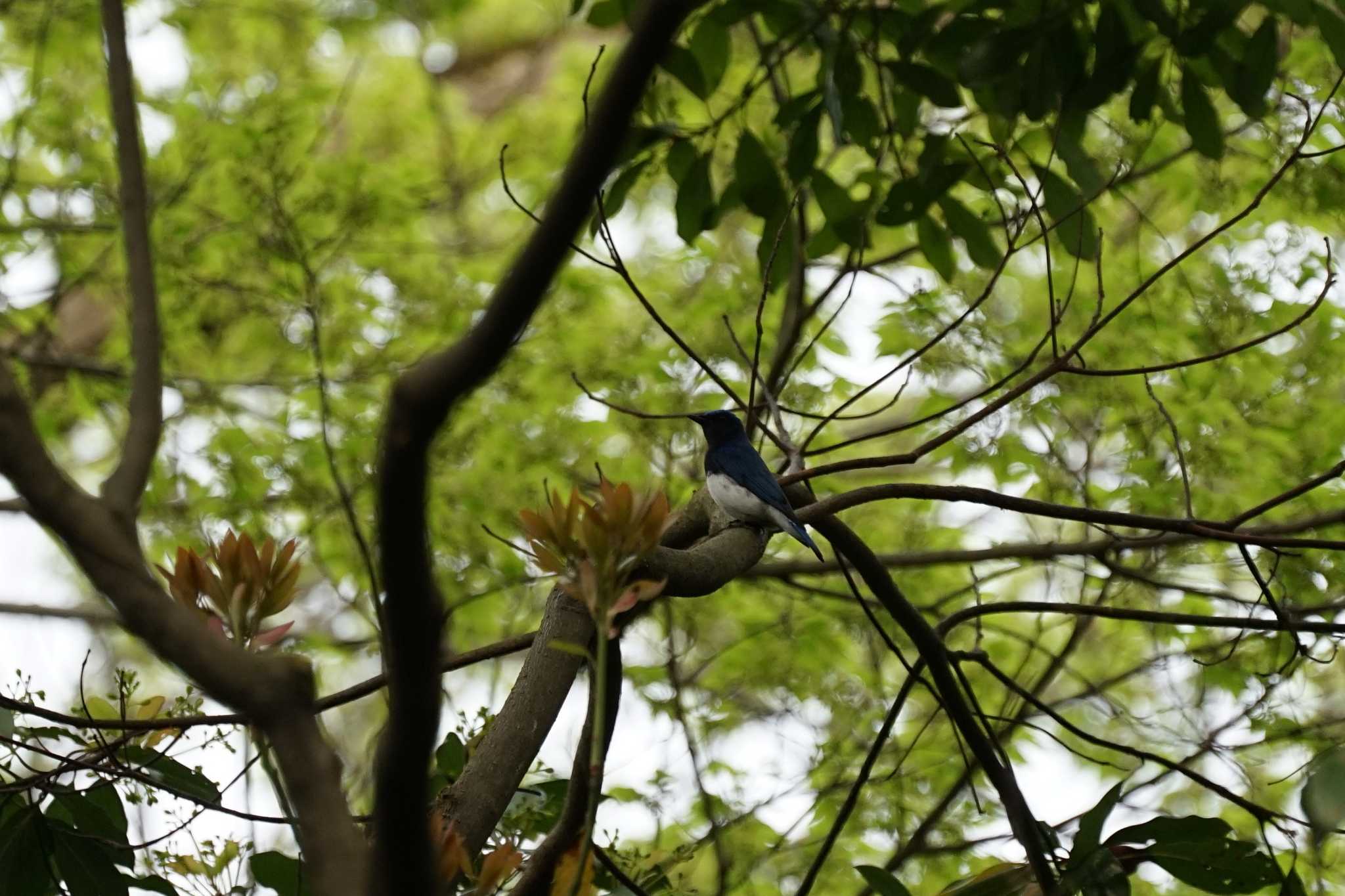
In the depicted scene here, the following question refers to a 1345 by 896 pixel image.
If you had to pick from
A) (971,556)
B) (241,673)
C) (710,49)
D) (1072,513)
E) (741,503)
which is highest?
(710,49)

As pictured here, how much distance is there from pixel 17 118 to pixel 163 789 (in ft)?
16.5

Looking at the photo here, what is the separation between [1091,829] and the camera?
2.21 m

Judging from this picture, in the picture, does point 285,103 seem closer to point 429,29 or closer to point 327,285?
point 327,285

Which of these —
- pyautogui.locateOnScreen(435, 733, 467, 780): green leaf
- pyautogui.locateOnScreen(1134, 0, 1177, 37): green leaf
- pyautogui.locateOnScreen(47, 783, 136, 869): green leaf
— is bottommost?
pyautogui.locateOnScreen(47, 783, 136, 869): green leaf

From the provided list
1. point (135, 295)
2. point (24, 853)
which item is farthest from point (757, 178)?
point (24, 853)

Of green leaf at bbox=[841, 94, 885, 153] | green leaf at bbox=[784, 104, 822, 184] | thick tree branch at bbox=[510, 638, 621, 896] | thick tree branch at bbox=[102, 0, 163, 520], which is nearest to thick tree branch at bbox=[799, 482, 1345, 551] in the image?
thick tree branch at bbox=[510, 638, 621, 896]

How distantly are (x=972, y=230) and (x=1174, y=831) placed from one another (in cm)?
209

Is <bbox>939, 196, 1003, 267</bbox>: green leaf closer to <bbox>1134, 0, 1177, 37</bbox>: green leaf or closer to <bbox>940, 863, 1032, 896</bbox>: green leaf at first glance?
<bbox>1134, 0, 1177, 37</bbox>: green leaf

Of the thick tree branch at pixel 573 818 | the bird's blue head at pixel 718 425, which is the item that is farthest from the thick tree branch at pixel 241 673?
the bird's blue head at pixel 718 425

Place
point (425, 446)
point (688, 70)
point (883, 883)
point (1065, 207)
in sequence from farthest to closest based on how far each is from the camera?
point (1065, 207), point (688, 70), point (883, 883), point (425, 446)

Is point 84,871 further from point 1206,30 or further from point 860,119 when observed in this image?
point 1206,30

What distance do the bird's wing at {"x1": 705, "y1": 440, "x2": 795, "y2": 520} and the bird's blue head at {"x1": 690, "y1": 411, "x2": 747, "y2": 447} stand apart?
0.24m

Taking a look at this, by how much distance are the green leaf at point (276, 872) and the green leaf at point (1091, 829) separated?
1447 mm

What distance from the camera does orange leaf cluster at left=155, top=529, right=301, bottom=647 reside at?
147cm
